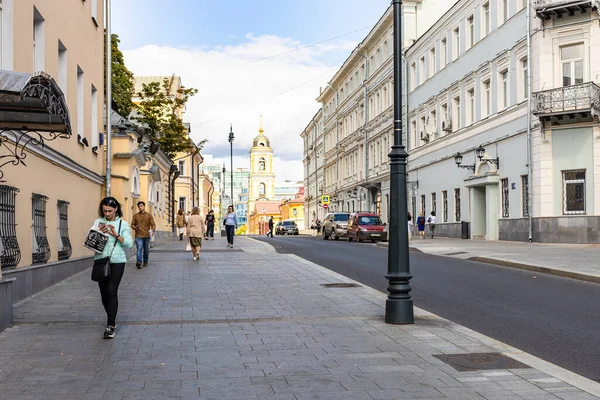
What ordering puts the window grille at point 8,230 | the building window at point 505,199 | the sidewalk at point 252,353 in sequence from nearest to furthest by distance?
the sidewalk at point 252,353, the window grille at point 8,230, the building window at point 505,199

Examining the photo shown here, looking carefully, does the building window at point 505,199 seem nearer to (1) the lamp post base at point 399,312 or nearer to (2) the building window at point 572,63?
(2) the building window at point 572,63

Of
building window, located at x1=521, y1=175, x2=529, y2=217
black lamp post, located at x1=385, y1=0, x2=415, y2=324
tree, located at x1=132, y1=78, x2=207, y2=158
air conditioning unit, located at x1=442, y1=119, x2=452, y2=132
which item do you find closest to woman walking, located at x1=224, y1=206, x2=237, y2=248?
tree, located at x1=132, y1=78, x2=207, y2=158

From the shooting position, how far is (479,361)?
695 cm

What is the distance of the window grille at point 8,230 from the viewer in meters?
11.4

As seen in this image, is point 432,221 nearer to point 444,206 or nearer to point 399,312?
point 444,206

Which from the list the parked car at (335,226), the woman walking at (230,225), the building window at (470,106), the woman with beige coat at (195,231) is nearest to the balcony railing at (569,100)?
the building window at (470,106)

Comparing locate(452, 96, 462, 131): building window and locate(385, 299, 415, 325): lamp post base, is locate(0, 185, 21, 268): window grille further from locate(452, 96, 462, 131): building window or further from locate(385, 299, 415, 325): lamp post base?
locate(452, 96, 462, 131): building window

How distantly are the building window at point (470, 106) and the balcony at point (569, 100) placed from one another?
28.2 ft

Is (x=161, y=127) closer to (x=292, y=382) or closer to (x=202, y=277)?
(x=202, y=277)

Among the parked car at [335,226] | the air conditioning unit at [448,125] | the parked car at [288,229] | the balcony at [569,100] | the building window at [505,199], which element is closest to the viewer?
the balcony at [569,100]

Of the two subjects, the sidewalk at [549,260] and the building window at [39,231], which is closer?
the building window at [39,231]

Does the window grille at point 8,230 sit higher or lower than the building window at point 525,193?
lower

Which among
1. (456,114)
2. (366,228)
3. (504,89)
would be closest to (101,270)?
(504,89)

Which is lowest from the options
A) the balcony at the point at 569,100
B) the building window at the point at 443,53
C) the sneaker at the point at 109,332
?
the sneaker at the point at 109,332
